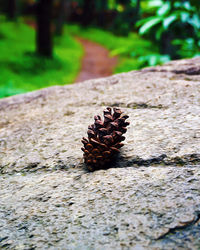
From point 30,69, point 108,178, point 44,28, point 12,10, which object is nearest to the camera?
point 108,178

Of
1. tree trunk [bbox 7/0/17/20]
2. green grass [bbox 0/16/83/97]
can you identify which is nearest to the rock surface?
green grass [bbox 0/16/83/97]

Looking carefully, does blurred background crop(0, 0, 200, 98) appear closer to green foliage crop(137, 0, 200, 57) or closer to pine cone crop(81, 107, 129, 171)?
green foliage crop(137, 0, 200, 57)

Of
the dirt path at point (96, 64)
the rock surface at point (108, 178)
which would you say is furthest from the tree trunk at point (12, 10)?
the rock surface at point (108, 178)

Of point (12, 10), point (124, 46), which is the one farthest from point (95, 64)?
point (12, 10)

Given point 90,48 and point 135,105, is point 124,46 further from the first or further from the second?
point 135,105

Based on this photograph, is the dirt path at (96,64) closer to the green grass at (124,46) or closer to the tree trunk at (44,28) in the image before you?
the green grass at (124,46)

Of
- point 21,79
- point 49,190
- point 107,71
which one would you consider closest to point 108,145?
point 49,190

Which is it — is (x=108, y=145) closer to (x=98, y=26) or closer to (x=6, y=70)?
(x=6, y=70)
